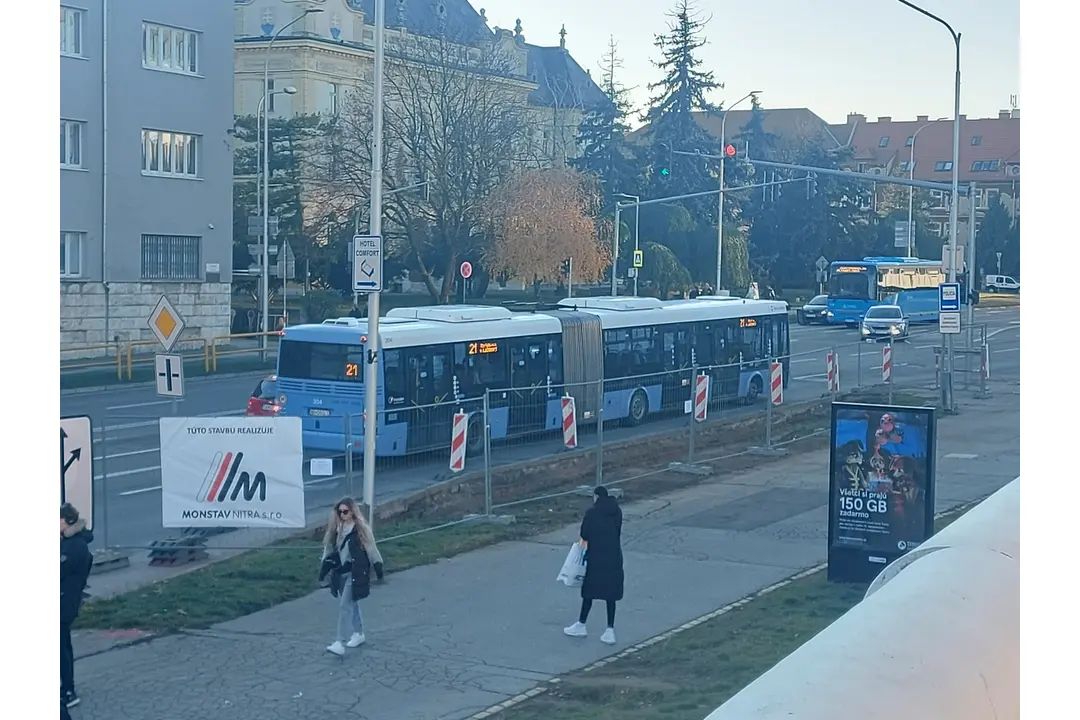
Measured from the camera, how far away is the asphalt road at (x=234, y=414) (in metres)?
16.7

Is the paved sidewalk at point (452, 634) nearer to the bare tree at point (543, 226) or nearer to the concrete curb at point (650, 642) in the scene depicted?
the concrete curb at point (650, 642)

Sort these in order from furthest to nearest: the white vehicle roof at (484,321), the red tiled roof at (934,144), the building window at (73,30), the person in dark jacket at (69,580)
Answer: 1. the red tiled roof at (934,144)
2. the building window at (73,30)
3. the white vehicle roof at (484,321)
4. the person in dark jacket at (69,580)

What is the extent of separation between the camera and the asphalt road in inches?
657

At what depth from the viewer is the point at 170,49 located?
42.7 metres

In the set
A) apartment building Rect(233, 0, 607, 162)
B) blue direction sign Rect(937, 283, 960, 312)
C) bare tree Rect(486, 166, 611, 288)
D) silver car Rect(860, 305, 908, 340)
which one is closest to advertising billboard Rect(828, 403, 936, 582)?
blue direction sign Rect(937, 283, 960, 312)

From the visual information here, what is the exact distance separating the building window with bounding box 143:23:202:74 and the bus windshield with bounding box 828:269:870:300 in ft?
96.4

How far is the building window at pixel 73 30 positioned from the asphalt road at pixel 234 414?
432 inches

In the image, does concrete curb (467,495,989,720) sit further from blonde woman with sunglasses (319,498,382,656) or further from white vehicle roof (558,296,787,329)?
white vehicle roof (558,296,787,329)

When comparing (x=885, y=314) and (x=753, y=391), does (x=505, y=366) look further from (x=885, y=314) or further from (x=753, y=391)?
(x=885, y=314)

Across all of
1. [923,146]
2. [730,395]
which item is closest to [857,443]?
[730,395]

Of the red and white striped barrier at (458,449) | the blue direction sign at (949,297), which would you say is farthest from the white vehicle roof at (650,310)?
the red and white striped barrier at (458,449)

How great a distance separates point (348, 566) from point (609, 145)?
6037cm

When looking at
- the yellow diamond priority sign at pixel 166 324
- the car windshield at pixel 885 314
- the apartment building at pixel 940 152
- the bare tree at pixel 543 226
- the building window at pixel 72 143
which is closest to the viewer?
the yellow diamond priority sign at pixel 166 324

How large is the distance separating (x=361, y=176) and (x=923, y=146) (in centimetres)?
6243
